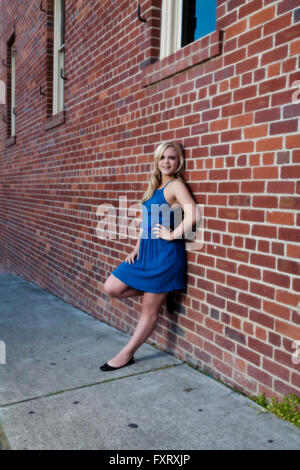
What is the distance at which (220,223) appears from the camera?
9.96 feet

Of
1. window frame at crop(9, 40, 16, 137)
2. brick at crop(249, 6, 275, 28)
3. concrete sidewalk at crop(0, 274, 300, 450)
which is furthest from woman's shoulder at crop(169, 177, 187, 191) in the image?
window frame at crop(9, 40, 16, 137)

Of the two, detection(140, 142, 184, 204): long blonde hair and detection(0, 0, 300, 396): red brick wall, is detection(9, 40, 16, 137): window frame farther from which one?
detection(140, 142, 184, 204): long blonde hair

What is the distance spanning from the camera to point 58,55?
22.4 ft

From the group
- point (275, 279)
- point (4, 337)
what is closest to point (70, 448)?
point (275, 279)

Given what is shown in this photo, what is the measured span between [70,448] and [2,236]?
8.91 meters

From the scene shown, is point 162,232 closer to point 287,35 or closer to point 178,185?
point 178,185

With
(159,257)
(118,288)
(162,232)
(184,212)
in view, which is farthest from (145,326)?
(184,212)

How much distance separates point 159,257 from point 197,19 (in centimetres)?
195

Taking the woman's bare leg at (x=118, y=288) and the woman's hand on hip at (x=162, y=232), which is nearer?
the woman's hand on hip at (x=162, y=232)

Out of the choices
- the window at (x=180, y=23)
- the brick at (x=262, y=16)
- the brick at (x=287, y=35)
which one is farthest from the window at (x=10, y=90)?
the brick at (x=287, y=35)

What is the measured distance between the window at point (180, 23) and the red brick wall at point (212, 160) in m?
0.09

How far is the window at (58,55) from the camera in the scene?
6.73m

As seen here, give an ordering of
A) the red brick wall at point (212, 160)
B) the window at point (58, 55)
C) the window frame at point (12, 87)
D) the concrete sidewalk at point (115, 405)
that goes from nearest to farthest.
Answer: the concrete sidewalk at point (115, 405), the red brick wall at point (212, 160), the window at point (58, 55), the window frame at point (12, 87)

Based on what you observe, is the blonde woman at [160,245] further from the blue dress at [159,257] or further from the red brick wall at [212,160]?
the red brick wall at [212,160]
